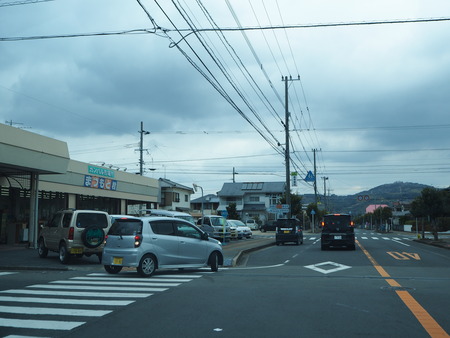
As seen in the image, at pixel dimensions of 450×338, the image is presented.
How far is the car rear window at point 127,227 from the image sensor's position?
44.4 ft

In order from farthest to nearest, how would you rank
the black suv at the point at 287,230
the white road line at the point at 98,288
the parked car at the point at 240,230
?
1. the parked car at the point at 240,230
2. the black suv at the point at 287,230
3. the white road line at the point at 98,288

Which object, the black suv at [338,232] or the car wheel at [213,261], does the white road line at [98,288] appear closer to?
the car wheel at [213,261]

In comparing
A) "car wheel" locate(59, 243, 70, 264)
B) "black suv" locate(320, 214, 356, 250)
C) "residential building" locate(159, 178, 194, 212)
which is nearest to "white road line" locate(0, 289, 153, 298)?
"car wheel" locate(59, 243, 70, 264)

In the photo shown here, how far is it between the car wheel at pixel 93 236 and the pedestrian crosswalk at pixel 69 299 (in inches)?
125

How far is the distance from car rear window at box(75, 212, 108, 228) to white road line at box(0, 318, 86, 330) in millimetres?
9571

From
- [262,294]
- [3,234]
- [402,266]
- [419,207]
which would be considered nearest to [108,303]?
[262,294]

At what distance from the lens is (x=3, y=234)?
91.1ft

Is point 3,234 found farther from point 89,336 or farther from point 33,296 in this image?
point 89,336

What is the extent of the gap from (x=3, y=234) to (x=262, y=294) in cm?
2241

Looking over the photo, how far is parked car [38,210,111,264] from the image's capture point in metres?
16.8

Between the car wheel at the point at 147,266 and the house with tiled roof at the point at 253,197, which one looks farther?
the house with tiled roof at the point at 253,197

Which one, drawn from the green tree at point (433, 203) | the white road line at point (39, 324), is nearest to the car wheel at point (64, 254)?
the white road line at point (39, 324)

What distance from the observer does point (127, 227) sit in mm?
13672

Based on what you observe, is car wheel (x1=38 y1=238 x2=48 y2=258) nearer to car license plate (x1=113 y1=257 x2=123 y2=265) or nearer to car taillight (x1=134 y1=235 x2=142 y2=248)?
car license plate (x1=113 y1=257 x2=123 y2=265)
